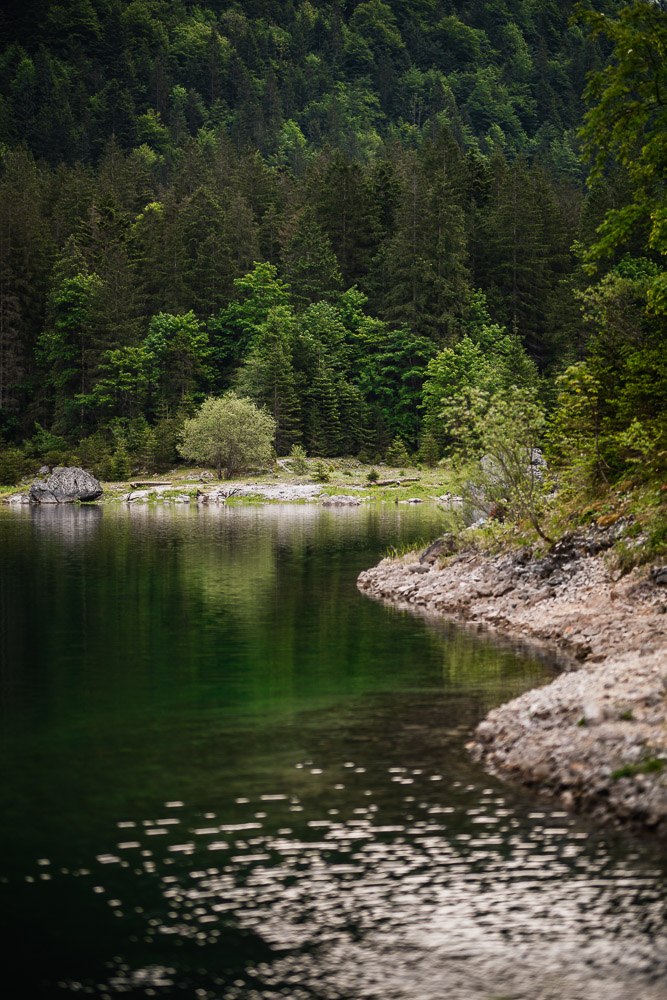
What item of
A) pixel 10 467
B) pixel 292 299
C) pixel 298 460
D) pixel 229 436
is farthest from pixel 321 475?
pixel 292 299

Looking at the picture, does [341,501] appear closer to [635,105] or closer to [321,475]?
[321,475]

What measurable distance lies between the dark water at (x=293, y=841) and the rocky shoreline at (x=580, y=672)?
2.24 ft

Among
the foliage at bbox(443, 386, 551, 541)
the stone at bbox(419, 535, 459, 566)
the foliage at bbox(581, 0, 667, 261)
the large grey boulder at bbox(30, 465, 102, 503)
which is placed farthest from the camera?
the large grey boulder at bbox(30, 465, 102, 503)

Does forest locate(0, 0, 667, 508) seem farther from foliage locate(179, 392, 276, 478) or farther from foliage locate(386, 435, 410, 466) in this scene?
foliage locate(179, 392, 276, 478)

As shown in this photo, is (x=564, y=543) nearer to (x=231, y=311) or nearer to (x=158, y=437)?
(x=158, y=437)

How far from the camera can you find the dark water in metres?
10.6

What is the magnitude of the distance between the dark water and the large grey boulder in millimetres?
71158

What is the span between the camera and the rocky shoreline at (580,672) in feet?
48.7

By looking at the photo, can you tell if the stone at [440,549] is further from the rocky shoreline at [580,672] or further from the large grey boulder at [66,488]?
the large grey boulder at [66,488]

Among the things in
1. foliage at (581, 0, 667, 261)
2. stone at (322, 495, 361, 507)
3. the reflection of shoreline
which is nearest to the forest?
the reflection of shoreline

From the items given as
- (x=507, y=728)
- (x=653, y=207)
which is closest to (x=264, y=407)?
(x=653, y=207)

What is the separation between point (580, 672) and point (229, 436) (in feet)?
283

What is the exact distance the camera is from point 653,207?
82.1ft

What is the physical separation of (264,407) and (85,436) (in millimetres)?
25948
